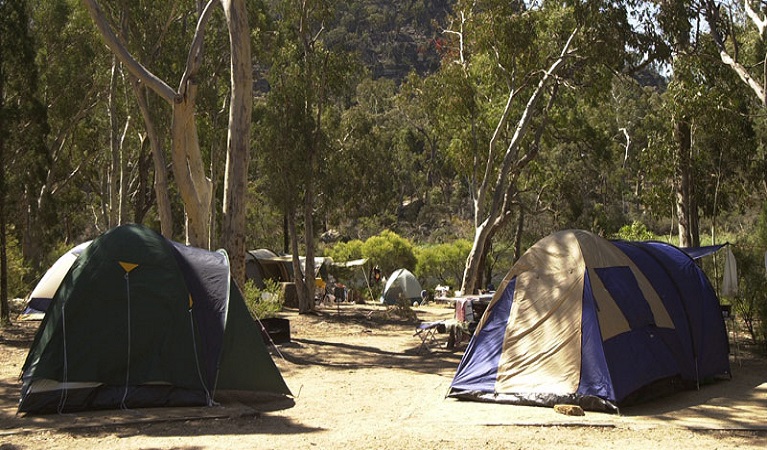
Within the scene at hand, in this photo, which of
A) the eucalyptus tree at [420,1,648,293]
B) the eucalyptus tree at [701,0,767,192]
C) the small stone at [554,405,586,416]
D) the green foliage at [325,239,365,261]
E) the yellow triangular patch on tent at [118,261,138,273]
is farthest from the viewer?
the green foliage at [325,239,365,261]

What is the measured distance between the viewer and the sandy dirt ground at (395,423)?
652 cm

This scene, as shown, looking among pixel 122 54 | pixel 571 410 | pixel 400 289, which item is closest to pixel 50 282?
pixel 122 54

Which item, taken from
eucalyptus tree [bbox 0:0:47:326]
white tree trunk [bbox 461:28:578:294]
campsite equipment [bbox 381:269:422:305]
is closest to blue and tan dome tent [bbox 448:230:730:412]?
white tree trunk [bbox 461:28:578:294]

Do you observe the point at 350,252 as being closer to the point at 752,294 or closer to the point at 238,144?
the point at 238,144

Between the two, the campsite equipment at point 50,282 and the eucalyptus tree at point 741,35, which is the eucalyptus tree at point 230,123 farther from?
the eucalyptus tree at point 741,35

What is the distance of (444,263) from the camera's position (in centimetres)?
3241

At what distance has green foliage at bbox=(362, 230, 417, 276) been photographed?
32.4 m

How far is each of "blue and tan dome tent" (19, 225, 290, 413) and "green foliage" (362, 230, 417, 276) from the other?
23933 mm

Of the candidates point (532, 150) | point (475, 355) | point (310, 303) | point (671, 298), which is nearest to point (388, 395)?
point (475, 355)

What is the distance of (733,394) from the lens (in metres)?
8.68

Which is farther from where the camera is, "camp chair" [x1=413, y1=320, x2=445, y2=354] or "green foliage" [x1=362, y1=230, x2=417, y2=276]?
"green foliage" [x1=362, y1=230, x2=417, y2=276]

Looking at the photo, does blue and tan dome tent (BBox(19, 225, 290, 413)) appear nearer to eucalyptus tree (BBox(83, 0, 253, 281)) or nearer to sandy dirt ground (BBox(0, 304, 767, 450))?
sandy dirt ground (BBox(0, 304, 767, 450))

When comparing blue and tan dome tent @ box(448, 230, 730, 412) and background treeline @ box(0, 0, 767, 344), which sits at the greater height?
background treeline @ box(0, 0, 767, 344)

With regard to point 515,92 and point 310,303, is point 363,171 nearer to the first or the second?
point 310,303
